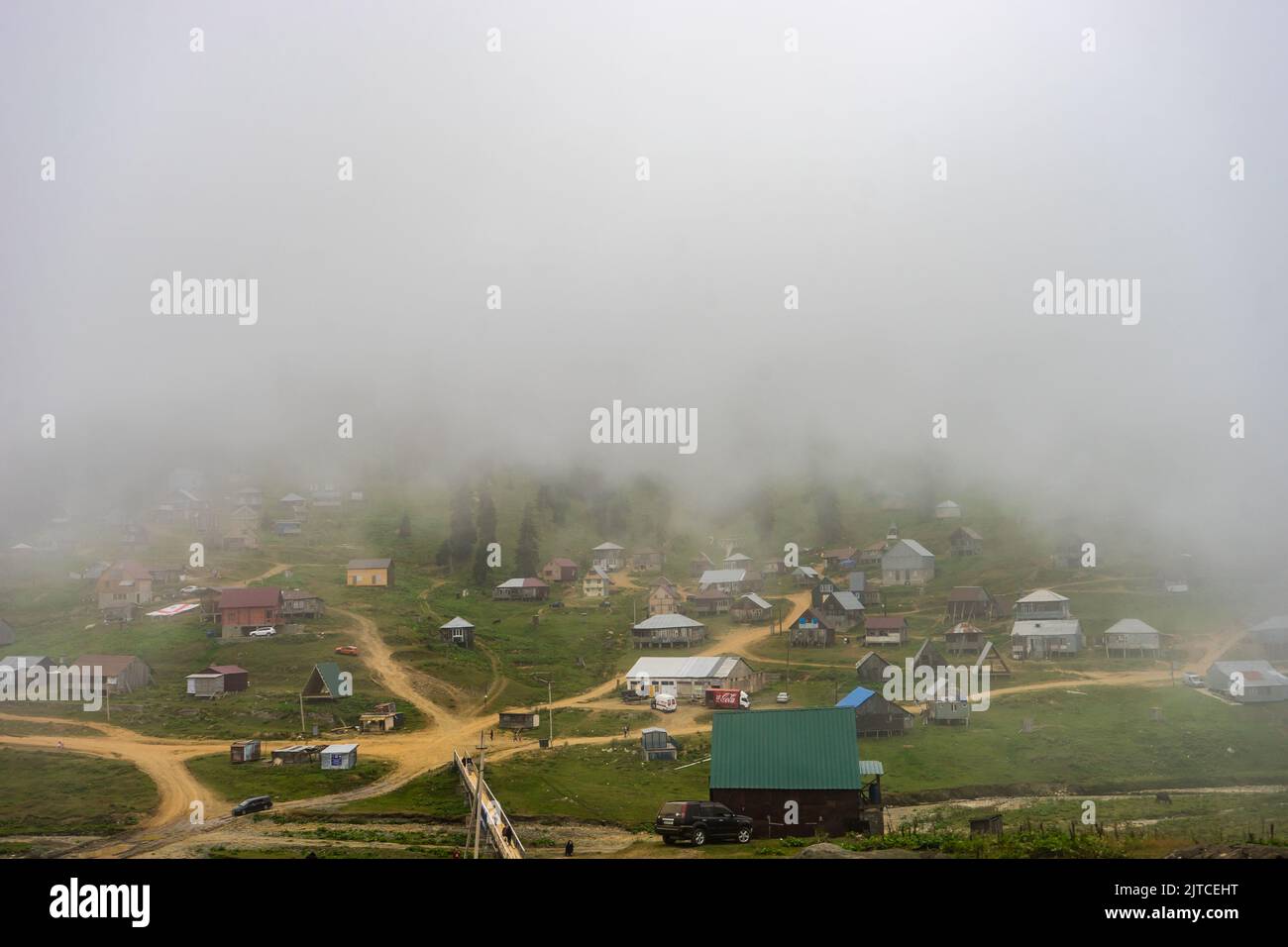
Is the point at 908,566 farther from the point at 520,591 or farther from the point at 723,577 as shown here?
the point at 520,591

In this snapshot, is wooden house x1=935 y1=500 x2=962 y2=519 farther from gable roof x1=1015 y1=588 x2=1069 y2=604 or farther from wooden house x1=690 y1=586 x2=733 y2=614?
wooden house x1=690 y1=586 x2=733 y2=614

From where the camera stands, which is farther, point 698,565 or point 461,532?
point 461,532

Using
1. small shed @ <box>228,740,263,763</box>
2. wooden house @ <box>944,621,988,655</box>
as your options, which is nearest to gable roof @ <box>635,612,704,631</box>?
wooden house @ <box>944,621,988,655</box>


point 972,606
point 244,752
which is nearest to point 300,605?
point 244,752

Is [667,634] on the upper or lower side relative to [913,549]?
lower

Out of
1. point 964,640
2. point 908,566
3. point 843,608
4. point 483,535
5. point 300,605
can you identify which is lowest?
point 964,640
